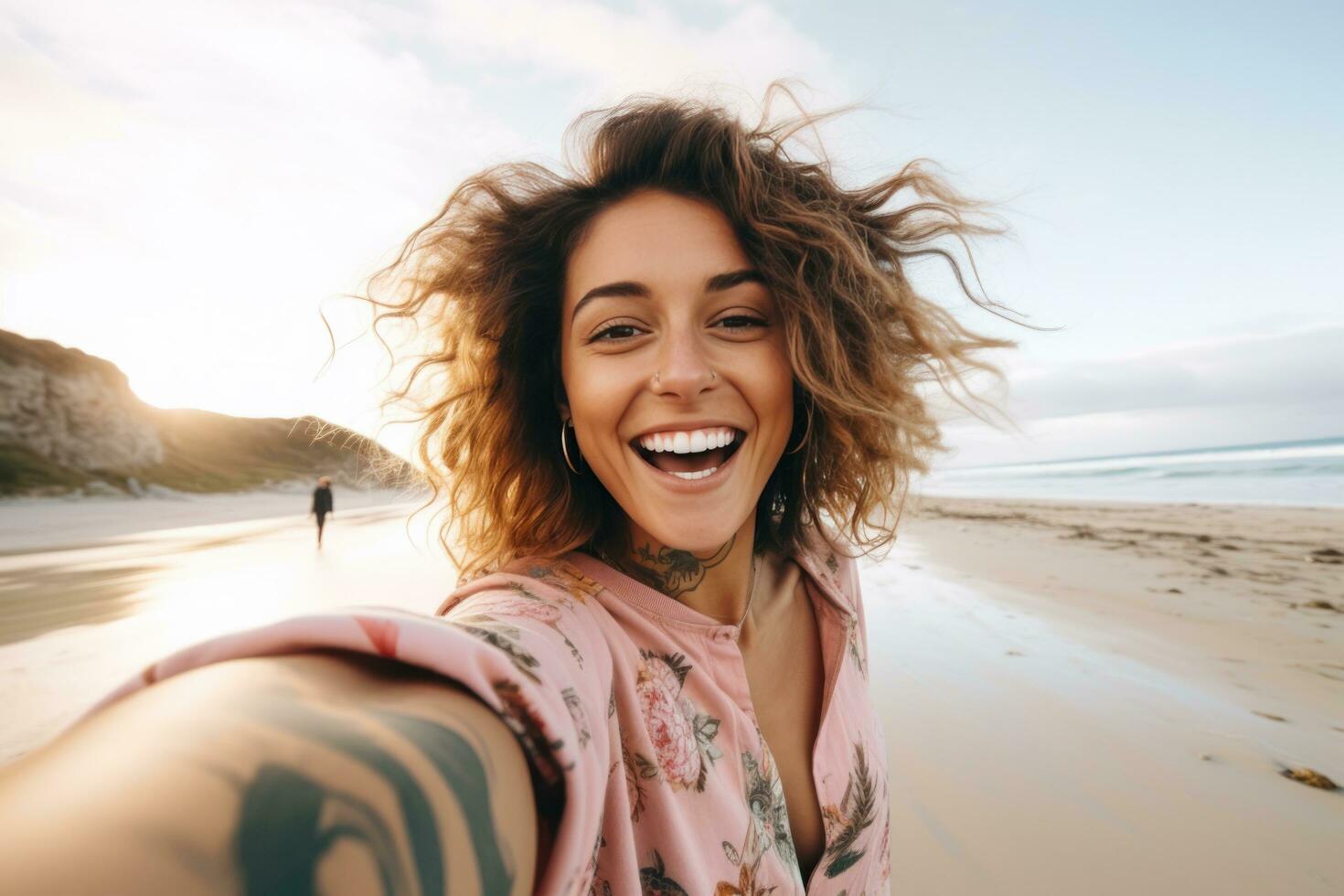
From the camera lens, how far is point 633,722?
1.28 m

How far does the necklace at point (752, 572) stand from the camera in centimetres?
178

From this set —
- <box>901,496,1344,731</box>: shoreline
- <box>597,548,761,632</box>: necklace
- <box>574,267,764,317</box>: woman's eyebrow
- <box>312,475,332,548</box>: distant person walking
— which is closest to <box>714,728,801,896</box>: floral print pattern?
<box>597,548,761,632</box>: necklace

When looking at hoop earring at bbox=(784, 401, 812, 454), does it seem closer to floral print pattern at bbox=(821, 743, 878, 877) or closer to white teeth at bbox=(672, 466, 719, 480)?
white teeth at bbox=(672, 466, 719, 480)

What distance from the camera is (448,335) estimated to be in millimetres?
2070

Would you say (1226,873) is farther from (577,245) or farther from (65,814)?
(65,814)

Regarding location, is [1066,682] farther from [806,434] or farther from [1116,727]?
[806,434]

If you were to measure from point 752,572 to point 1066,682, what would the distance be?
330 cm

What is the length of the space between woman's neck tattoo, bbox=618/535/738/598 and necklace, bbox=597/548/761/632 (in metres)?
0.03

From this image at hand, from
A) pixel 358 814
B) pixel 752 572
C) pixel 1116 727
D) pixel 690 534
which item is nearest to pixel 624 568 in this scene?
pixel 690 534

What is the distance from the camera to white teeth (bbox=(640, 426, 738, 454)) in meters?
1.64

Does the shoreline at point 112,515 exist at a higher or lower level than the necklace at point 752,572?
lower

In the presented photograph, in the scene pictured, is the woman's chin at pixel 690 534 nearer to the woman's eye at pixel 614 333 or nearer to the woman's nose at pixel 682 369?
the woman's nose at pixel 682 369

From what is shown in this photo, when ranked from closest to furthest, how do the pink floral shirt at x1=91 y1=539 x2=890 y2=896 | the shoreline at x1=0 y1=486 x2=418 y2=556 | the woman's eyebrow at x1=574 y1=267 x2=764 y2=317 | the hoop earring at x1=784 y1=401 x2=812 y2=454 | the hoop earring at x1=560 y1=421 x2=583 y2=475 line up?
the pink floral shirt at x1=91 y1=539 x2=890 y2=896, the woman's eyebrow at x1=574 y1=267 x2=764 y2=317, the hoop earring at x1=560 y1=421 x2=583 y2=475, the hoop earring at x1=784 y1=401 x2=812 y2=454, the shoreline at x1=0 y1=486 x2=418 y2=556

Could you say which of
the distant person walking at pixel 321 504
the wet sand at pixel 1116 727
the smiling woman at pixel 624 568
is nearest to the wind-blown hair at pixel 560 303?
the smiling woman at pixel 624 568
